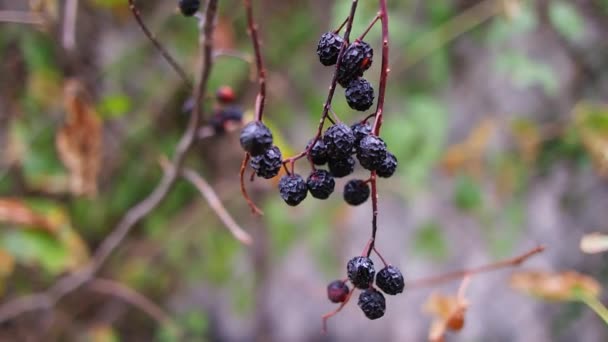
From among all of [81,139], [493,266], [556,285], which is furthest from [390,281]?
[81,139]

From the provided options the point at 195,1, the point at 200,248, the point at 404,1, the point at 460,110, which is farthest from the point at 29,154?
the point at 460,110

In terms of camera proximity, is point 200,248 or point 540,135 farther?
point 200,248

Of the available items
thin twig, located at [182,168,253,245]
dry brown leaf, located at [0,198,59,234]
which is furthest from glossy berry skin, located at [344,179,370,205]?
dry brown leaf, located at [0,198,59,234]

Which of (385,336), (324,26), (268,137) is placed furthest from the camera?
(385,336)

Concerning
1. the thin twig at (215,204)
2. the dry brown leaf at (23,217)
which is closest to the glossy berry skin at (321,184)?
the thin twig at (215,204)

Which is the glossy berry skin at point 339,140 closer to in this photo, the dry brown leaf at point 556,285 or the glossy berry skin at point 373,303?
the glossy berry skin at point 373,303

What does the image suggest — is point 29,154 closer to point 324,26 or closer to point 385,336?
point 324,26
